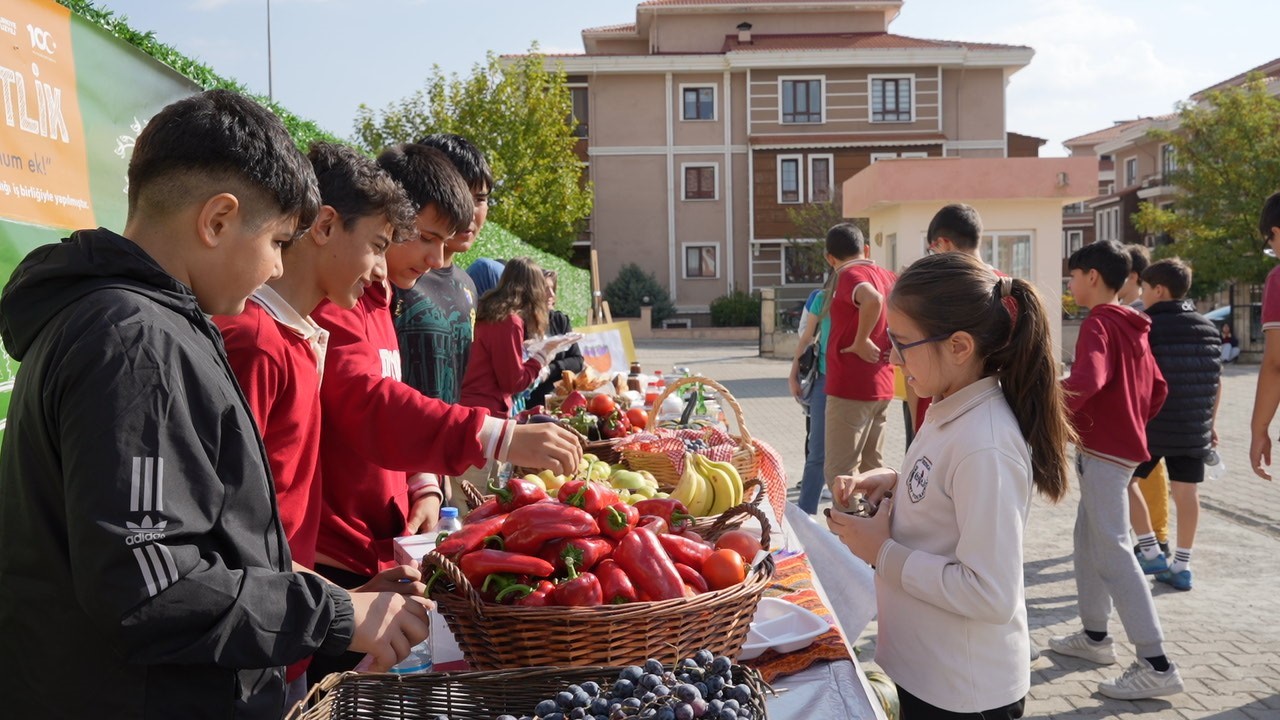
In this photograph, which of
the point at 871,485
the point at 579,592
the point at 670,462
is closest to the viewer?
the point at 579,592

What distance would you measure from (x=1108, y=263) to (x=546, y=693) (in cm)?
445

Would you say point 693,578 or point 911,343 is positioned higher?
point 911,343

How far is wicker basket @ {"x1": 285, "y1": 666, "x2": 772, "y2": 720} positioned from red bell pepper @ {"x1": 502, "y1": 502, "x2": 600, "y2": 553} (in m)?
0.40

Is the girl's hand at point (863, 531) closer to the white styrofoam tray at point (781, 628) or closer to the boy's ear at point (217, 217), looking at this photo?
the white styrofoam tray at point (781, 628)

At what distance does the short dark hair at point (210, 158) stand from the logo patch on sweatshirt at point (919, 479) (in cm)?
179

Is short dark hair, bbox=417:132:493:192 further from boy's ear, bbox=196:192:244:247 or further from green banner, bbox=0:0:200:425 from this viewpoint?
boy's ear, bbox=196:192:244:247

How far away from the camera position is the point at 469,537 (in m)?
2.33

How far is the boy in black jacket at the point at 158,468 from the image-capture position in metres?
1.51

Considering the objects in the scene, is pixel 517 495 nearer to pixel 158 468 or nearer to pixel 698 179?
pixel 158 468

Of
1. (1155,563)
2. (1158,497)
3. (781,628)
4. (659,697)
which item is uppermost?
(659,697)

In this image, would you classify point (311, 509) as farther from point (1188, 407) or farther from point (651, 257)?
point (651, 257)

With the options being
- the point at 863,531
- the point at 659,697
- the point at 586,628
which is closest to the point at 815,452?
the point at 863,531

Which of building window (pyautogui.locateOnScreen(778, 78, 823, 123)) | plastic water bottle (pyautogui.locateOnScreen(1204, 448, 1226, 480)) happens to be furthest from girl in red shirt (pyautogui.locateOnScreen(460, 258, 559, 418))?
building window (pyautogui.locateOnScreen(778, 78, 823, 123))

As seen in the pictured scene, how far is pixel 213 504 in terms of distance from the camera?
5.33ft
